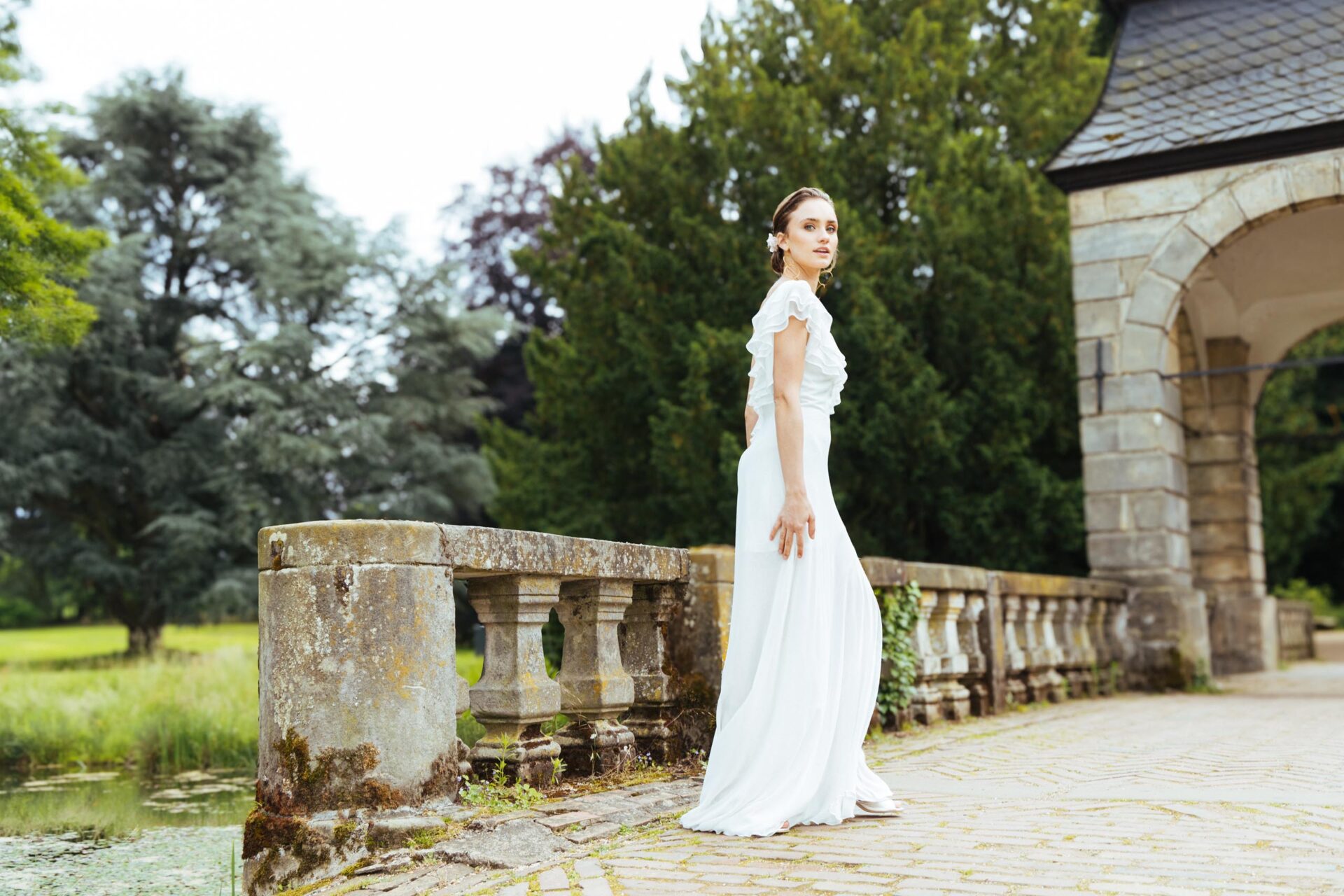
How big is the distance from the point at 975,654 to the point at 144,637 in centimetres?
1669

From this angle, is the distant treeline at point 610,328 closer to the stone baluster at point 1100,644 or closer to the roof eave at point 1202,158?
the roof eave at point 1202,158

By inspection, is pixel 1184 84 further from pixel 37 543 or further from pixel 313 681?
pixel 37 543

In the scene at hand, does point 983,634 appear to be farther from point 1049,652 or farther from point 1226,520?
point 1226,520

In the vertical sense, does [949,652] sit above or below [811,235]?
below

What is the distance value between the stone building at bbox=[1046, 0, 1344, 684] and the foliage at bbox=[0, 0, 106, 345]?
779cm

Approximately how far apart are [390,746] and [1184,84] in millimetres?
10283

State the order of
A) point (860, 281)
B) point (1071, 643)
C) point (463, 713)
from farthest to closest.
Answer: point (860, 281), point (1071, 643), point (463, 713)

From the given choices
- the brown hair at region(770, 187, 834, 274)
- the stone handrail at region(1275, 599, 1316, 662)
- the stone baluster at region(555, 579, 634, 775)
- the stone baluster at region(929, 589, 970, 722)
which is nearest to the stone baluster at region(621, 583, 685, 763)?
the stone baluster at region(555, 579, 634, 775)

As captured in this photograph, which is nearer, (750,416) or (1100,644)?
(750,416)

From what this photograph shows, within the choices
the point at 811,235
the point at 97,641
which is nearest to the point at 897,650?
the point at 811,235

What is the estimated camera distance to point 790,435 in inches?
158

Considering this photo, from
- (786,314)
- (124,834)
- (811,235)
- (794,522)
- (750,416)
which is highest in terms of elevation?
(811,235)

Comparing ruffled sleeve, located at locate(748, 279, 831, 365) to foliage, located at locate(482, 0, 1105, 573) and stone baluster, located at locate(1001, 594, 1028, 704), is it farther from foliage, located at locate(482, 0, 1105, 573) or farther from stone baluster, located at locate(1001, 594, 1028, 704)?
foliage, located at locate(482, 0, 1105, 573)

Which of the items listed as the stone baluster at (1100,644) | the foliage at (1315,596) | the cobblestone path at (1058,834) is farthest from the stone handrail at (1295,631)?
the cobblestone path at (1058,834)
